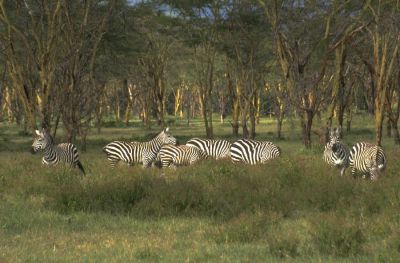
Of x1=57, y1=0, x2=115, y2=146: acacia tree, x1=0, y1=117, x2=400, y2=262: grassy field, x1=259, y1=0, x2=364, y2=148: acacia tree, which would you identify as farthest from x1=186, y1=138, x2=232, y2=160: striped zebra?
x1=57, y1=0, x2=115, y2=146: acacia tree

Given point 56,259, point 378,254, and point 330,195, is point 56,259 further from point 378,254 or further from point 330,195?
point 330,195

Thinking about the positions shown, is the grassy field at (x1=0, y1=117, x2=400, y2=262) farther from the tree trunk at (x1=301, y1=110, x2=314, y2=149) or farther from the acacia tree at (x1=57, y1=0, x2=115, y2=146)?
the acacia tree at (x1=57, y1=0, x2=115, y2=146)

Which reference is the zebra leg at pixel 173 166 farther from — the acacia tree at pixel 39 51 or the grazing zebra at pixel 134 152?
the acacia tree at pixel 39 51

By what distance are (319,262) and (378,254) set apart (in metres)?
0.61

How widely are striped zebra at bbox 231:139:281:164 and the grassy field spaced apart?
301cm

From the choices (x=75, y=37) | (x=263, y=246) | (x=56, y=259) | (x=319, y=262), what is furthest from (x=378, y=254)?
(x=75, y=37)

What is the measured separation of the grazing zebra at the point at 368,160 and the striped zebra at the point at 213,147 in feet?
16.3

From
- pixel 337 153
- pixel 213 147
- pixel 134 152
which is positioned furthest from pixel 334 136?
pixel 134 152

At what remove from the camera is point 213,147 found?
63.6 feet

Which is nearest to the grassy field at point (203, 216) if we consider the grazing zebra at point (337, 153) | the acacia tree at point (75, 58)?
the grazing zebra at point (337, 153)

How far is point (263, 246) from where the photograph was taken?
7.88 m

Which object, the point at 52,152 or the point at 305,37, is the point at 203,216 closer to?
the point at 52,152

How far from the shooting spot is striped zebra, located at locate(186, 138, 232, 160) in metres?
19.1

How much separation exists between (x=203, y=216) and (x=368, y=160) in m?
5.21
